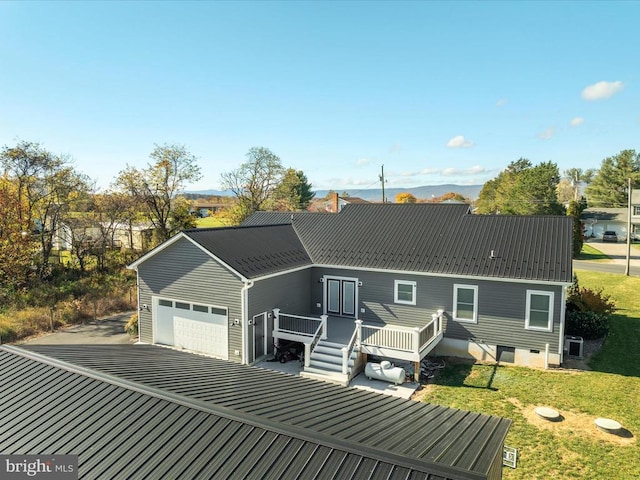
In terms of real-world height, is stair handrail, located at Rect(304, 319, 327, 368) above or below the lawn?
above

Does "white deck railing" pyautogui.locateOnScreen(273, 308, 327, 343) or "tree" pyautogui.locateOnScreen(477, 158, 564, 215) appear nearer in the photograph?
"white deck railing" pyautogui.locateOnScreen(273, 308, 327, 343)

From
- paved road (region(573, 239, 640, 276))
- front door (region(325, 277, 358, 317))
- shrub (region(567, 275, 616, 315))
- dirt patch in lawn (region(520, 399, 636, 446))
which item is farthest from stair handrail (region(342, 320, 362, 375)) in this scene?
paved road (region(573, 239, 640, 276))

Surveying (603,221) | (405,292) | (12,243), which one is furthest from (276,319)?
(603,221)

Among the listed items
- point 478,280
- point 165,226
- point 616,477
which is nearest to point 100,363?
point 616,477

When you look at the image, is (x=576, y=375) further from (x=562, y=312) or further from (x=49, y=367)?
(x=49, y=367)

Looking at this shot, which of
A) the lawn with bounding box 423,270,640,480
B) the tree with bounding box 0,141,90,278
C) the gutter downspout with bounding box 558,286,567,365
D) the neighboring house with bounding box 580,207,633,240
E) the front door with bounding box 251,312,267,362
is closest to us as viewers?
the lawn with bounding box 423,270,640,480

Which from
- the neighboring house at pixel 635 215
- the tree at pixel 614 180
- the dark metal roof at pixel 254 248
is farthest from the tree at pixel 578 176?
the dark metal roof at pixel 254 248

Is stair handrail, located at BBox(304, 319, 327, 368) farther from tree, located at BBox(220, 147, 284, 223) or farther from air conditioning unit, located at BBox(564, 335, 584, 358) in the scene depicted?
tree, located at BBox(220, 147, 284, 223)

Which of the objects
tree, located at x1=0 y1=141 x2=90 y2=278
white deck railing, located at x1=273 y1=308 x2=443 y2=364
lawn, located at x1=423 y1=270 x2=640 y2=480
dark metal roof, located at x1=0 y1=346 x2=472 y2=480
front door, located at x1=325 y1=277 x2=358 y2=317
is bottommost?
lawn, located at x1=423 y1=270 x2=640 y2=480

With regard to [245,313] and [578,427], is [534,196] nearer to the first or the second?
[578,427]
